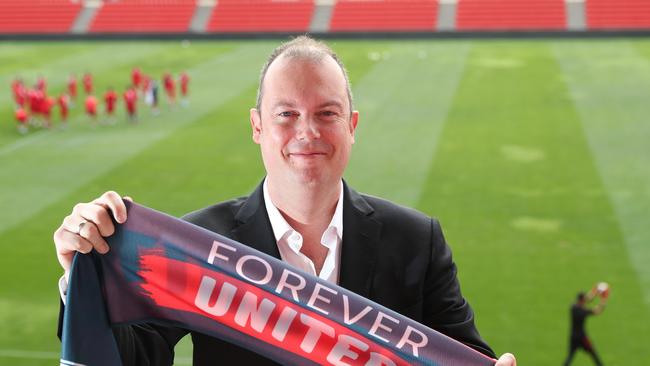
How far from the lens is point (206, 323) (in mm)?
3307

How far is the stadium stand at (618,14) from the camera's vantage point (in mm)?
43906

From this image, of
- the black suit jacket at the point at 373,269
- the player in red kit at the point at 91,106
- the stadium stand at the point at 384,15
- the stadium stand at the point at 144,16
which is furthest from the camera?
the stadium stand at the point at 144,16

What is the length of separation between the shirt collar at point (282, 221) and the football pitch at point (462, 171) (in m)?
9.05

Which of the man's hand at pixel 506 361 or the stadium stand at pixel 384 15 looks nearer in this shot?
the man's hand at pixel 506 361

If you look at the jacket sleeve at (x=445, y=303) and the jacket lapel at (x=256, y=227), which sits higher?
the jacket lapel at (x=256, y=227)

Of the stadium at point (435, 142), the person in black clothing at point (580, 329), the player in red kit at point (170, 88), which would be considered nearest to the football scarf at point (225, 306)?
the person in black clothing at point (580, 329)

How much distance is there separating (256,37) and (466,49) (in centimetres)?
1096

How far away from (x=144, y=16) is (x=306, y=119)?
4808 centimetres

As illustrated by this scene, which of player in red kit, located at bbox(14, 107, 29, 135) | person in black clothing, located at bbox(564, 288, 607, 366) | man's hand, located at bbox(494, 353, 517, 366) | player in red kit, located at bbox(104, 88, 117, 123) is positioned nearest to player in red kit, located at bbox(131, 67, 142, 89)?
player in red kit, located at bbox(104, 88, 117, 123)

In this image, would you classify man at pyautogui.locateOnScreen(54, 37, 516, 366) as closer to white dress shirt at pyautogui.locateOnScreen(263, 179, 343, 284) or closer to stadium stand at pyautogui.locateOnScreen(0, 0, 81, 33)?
white dress shirt at pyautogui.locateOnScreen(263, 179, 343, 284)

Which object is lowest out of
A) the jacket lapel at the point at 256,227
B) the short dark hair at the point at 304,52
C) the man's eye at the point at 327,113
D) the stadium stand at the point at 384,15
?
the stadium stand at the point at 384,15

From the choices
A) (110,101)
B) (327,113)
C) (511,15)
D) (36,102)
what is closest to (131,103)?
(110,101)

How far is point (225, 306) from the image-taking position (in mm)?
3307

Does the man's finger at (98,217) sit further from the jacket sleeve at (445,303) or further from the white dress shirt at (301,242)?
the jacket sleeve at (445,303)
